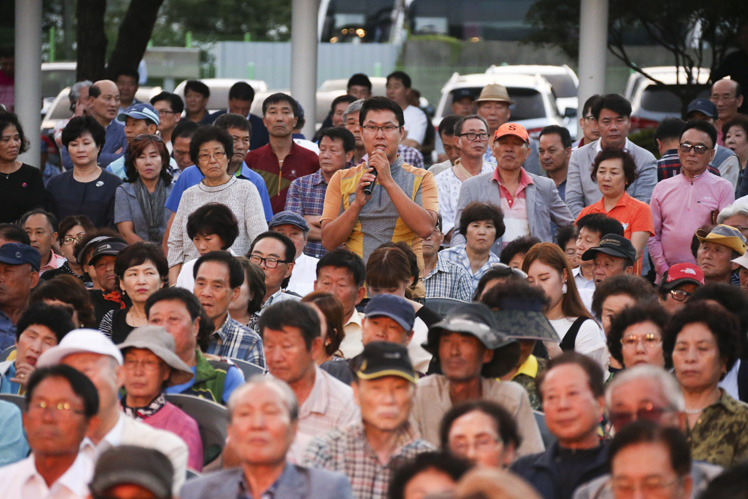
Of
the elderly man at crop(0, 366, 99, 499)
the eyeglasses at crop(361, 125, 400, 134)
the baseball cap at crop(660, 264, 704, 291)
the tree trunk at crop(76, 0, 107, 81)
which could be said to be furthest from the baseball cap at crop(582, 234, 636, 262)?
the tree trunk at crop(76, 0, 107, 81)

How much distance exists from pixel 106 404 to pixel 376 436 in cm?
110

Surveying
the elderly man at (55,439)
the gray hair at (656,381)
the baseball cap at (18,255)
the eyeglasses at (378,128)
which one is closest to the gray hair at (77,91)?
the baseball cap at (18,255)

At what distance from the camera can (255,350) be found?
22.1 ft

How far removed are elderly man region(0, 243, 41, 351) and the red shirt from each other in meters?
2.61

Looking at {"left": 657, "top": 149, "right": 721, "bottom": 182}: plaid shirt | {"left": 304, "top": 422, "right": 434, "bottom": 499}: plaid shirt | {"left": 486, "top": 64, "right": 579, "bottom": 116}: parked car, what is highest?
{"left": 486, "top": 64, "right": 579, "bottom": 116}: parked car

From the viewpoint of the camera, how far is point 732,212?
846 cm

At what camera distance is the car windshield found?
16125 millimetres

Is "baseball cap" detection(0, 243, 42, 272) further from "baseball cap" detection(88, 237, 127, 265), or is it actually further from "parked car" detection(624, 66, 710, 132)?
"parked car" detection(624, 66, 710, 132)

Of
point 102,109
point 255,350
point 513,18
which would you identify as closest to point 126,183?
point 102,109

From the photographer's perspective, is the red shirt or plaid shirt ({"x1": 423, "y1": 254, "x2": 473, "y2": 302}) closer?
plaid shirt ({"x1": 423, "y1": 254, "x2": 473, "y2": 302})

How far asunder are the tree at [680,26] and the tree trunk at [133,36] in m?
5.38

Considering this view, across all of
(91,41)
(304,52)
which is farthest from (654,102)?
(91,41)

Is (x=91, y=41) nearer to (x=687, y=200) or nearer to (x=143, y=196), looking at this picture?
(x=143, y=196)

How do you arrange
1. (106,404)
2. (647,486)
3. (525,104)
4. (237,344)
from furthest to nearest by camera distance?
(525,104) → (237,344) → (106,404) → (647,486)
